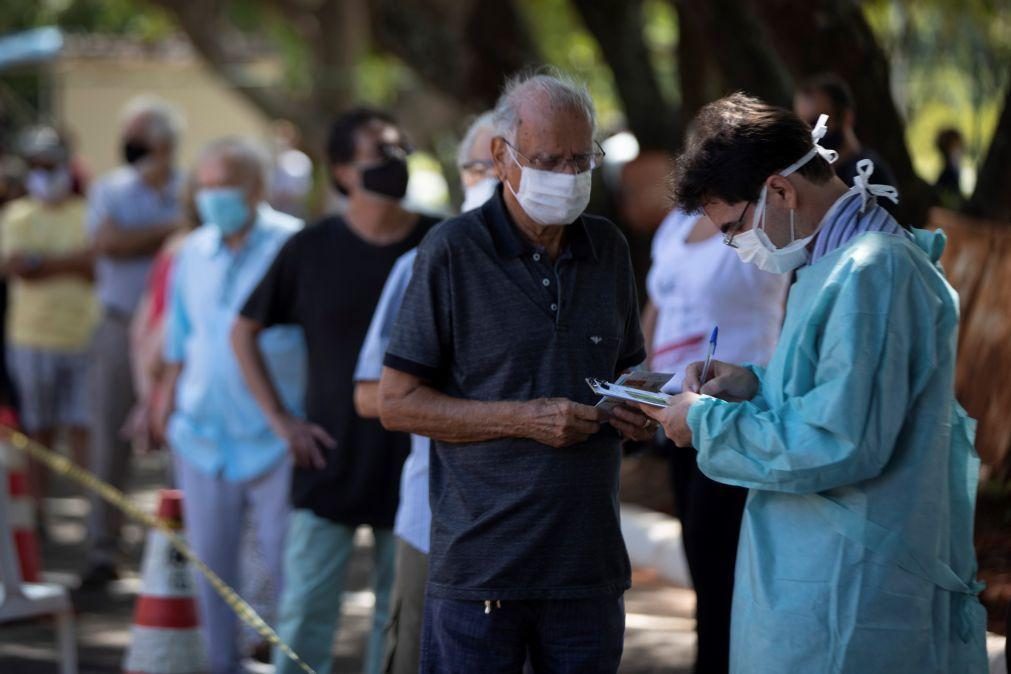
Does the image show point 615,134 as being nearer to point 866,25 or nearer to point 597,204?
point 597,204

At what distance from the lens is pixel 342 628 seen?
27.2 ft

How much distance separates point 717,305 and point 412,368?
2082mm

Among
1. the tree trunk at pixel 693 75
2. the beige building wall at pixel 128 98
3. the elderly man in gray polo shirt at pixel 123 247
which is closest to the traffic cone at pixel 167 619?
the elderly man in gray polo shirt at pixel 123 247

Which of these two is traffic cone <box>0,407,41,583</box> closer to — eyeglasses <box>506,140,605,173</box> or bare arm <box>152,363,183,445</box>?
bare arm <box>152,363,183,445</box>

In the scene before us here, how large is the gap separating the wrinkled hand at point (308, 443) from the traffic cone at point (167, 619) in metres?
0.63

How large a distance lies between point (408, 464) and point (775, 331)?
165cm

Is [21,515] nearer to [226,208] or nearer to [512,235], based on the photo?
[226,208]

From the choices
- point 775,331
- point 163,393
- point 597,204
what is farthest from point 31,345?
point 775,331

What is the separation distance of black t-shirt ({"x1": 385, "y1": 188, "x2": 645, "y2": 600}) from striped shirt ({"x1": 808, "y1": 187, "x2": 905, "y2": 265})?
2.50 ft

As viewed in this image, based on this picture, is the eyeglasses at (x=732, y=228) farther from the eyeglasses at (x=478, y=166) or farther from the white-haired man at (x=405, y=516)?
the eyeglasses at (x=478, y=166)

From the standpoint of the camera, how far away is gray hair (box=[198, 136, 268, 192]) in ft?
23.7

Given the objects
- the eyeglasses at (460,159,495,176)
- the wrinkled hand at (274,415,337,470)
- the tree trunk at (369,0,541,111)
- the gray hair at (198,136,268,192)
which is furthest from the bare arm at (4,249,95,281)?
the eyeglasses at (460,159,495,176)

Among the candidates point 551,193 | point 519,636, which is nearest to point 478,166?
point 551,193

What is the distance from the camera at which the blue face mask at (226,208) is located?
23.3 feet
